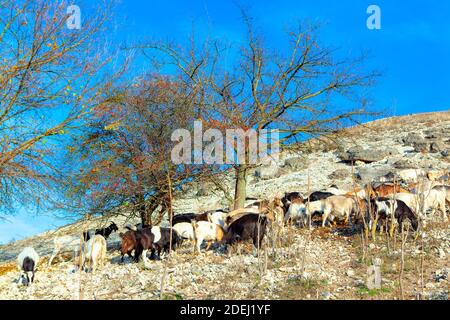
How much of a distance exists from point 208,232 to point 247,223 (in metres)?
1.41

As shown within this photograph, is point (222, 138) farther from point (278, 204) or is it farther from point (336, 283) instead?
point (336, 283)

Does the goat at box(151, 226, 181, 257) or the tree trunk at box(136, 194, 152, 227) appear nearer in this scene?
the goat at box(151, 226, 181, 257)

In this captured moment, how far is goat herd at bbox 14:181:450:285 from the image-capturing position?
12.9 m

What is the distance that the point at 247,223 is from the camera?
544 inches

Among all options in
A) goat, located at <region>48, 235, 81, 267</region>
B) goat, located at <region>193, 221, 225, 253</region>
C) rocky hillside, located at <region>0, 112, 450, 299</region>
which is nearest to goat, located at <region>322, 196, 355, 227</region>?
rocky hillside, located at <region>0, 112, 450, 299</region>

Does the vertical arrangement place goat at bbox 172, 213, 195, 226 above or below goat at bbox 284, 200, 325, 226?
below

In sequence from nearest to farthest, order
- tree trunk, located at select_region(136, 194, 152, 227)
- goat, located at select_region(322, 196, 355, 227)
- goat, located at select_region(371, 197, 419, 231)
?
goat, located at select_region(371, 197, 419, 231), goat, located at select_region(322, 196, 355, 227), tree trunk, located at select_region(136, 194, 152, 227)

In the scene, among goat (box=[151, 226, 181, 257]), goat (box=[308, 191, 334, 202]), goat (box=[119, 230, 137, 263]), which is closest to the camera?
goat (box=[119, 230, 137, 263])

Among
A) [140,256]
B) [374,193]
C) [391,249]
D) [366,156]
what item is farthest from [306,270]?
[366,156]

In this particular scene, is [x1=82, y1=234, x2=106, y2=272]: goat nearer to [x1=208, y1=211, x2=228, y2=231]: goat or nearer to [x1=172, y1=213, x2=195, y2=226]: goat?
[x1=208, y1=211, x2=228, y2=231]: goat

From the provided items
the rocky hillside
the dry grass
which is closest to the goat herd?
the rocky hillside

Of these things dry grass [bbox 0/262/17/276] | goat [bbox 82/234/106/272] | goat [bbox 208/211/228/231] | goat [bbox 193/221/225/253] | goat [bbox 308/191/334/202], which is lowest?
dry grass [bbox 0/262/17/276]

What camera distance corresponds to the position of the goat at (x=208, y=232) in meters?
14.4

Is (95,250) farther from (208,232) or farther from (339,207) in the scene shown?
(339,207)
